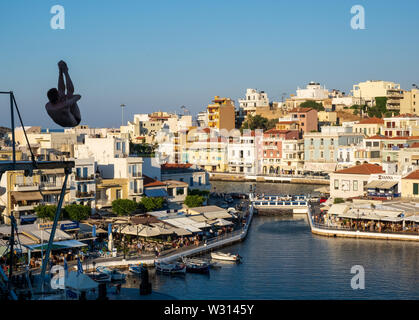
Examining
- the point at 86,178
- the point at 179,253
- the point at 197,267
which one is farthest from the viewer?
the point at 86,178

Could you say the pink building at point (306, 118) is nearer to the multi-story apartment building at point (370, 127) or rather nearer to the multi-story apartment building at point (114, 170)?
the multi-story apartment building at point (370, 127)

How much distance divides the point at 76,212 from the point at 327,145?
2745 centimetres

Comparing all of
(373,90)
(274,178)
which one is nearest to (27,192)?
(274,178)

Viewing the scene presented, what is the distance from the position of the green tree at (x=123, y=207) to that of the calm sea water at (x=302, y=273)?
4118 millimetres

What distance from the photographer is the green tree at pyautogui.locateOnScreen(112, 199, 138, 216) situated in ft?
74.4

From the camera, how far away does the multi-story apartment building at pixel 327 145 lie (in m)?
44.3

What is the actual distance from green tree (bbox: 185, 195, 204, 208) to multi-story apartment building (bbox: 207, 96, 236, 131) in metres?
35.6

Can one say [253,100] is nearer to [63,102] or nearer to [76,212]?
[76,212]

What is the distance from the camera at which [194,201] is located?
83.8 feet

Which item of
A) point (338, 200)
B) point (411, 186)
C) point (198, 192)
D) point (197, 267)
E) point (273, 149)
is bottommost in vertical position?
point (197, 267)

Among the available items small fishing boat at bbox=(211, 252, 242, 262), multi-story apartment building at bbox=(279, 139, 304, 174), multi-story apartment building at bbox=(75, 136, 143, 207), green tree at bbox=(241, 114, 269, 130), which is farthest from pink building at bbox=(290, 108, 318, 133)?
small fishing boat at bbox=(211, 252, 242, 262)

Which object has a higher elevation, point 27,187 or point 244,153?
point 244,153

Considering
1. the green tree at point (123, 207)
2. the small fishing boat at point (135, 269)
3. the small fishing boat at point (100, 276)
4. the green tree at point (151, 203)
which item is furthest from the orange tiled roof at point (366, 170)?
the small fishing boat at point (100, 276)
